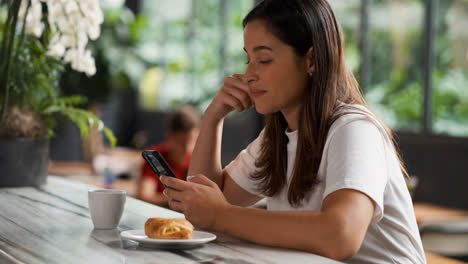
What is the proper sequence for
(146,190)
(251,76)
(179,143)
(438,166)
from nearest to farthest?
(251,76)
(179,143)
(146,190)
(438,166)

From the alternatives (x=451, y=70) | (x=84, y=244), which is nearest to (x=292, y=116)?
(x=84, y=244)

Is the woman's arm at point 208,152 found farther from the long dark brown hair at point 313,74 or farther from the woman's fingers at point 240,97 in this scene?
the long dark brown hair at point 313,74

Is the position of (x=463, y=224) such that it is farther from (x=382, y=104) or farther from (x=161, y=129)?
(x=161, y=129)

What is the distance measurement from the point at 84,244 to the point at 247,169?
0.68 metres

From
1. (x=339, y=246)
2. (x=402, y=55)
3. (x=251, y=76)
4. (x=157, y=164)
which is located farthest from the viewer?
(x=402, y=55)

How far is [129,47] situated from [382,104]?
4720mm

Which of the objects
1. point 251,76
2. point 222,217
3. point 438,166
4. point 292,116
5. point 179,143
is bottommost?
point 438,166

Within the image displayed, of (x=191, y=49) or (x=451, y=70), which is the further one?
(x=191, y=49)

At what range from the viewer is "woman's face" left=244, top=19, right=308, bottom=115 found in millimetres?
1527

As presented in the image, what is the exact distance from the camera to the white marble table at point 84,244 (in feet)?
3.80

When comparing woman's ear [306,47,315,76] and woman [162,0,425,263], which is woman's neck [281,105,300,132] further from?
woman's ear [306,47,315,76]

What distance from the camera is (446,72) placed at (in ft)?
14.9

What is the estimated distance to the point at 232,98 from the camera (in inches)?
71.9

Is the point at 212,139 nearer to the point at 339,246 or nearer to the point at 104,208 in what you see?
the point at 104,208
